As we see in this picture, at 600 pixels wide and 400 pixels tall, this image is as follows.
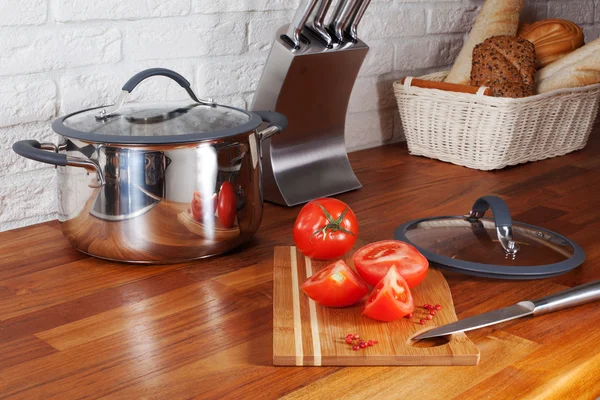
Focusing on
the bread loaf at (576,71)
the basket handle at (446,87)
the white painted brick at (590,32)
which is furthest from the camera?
the white painted brick at (590,32)

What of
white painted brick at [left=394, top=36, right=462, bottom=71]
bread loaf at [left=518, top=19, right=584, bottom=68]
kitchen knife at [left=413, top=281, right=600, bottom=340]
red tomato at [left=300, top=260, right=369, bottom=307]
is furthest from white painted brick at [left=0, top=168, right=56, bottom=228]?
bread loaf at [left=518, top=19, right=584, bottom=68]

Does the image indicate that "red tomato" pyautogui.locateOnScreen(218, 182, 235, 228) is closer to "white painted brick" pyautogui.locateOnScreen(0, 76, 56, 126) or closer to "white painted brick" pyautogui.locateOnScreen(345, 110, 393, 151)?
"white painted brick" pyautogui.locateOnScreen(0, 76, 56, 126)

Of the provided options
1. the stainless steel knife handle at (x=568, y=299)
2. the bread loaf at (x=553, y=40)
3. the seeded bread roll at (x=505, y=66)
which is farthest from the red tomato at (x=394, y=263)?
the bread loaf at (x=553, y=40)

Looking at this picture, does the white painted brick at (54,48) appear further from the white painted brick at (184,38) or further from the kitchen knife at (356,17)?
the kitchen knife at (356,17)

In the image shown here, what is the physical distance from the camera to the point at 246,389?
0.71m

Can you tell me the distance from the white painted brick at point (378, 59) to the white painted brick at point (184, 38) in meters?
0.36

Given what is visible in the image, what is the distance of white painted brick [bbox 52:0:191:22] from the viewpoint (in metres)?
1.14

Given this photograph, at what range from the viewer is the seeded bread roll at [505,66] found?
1485 millimetres

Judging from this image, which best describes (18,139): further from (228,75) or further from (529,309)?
(529,309)

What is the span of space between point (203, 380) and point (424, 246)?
0.43 metres

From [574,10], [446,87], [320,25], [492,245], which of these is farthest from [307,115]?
[574,10]

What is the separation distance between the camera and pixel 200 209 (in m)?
0.97

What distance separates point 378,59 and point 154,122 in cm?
79

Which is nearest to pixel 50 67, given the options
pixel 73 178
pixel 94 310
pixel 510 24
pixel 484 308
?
pixel 73 178
